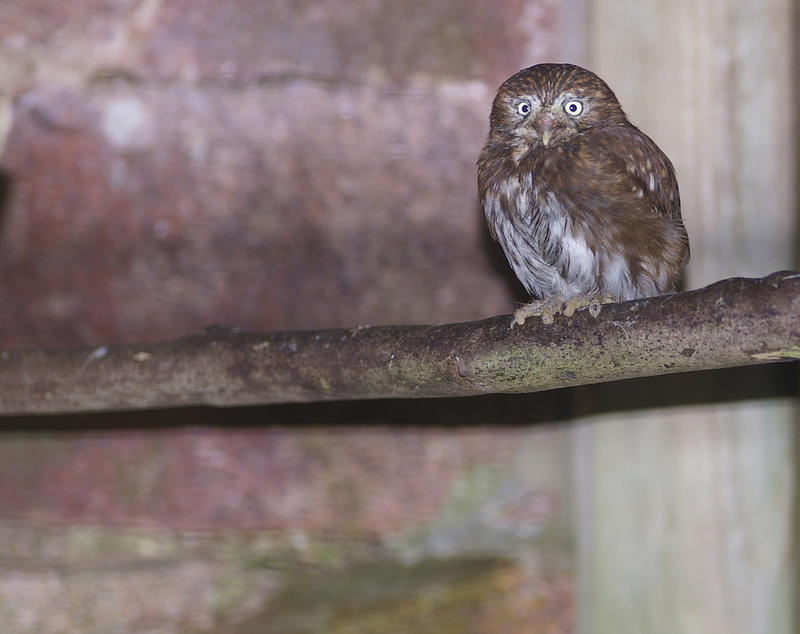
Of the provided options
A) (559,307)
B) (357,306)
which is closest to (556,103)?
(559,307)

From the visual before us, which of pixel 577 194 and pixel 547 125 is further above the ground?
pixel 547 125

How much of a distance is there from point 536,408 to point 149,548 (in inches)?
43.8

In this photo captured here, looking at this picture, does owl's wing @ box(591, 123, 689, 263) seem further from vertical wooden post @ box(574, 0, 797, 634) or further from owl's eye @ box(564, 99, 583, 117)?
vertical wooden post @ box(574, 0, 797, 634)

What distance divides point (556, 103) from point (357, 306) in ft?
2.55

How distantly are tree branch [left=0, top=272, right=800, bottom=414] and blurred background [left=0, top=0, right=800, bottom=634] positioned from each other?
1.51 ft

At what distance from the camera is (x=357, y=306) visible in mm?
2535

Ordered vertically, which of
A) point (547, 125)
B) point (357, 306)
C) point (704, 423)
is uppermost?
point (547, 125)

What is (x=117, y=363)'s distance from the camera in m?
2.04

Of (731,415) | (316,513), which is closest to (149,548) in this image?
(316,513)

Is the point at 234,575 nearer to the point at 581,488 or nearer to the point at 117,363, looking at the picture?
the point at 117,363

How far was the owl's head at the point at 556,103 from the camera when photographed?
2166 mm

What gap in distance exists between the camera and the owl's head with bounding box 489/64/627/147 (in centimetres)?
217

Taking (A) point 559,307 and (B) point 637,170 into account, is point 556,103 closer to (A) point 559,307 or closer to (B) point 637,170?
(B) point 637,170

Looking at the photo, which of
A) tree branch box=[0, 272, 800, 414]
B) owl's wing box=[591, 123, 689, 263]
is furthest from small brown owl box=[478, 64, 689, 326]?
tree branch box=[0, 272, 800, 414]
